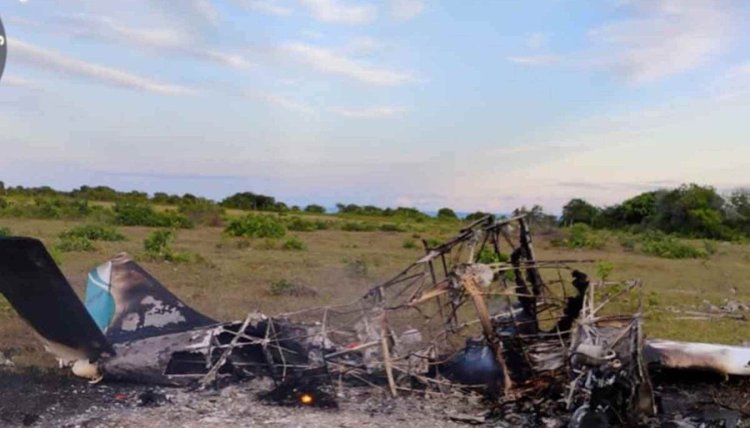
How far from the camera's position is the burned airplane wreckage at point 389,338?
7105 mm

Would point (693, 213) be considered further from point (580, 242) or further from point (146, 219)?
point (146, 219)

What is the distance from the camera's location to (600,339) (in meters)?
6.79

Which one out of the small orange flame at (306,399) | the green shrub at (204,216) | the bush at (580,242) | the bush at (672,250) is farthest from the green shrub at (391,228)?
the small orange flame at (306,399)

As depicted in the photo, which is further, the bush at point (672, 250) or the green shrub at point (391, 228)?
the green shrub at point (391, 228)

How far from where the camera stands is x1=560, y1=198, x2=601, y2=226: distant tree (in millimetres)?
50263

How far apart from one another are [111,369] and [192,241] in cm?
1859

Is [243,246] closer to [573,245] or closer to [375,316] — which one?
[573,245]

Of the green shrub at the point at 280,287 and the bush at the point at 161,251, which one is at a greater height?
the bush at the point at 161,251

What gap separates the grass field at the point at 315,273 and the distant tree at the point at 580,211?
18541 millimetres

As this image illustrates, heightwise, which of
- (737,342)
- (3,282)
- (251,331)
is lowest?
(737,342)

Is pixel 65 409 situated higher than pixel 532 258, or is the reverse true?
pixel 532 258

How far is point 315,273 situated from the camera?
1827cm

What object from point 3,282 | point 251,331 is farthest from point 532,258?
point 3,282

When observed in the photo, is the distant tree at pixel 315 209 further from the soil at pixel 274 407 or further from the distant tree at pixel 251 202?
the soil at pixel 274 407
